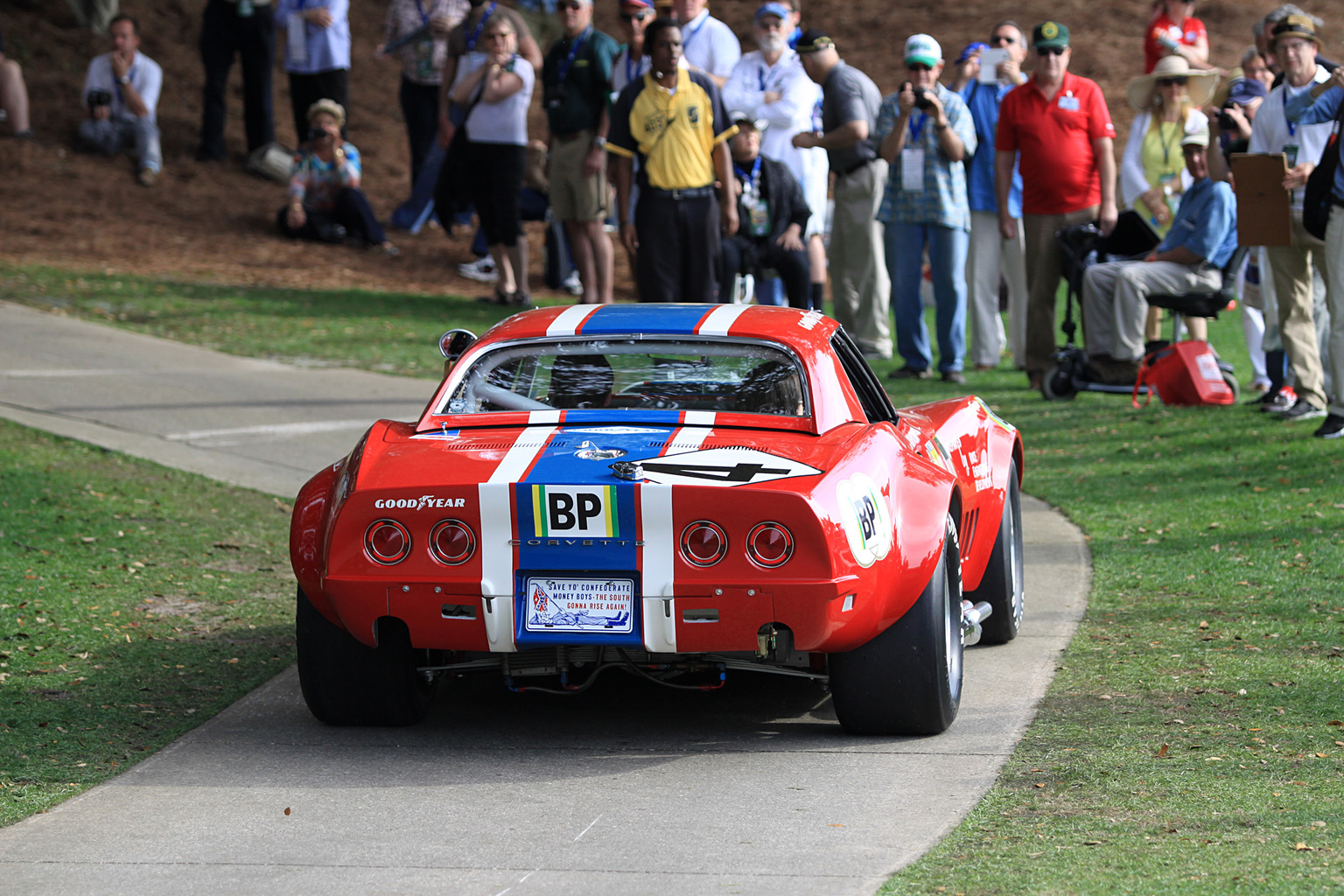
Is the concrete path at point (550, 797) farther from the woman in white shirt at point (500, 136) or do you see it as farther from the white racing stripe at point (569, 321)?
the woman in white shirt at point (500, 136)

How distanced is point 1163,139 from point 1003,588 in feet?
23.9

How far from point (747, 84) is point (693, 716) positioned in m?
9.92

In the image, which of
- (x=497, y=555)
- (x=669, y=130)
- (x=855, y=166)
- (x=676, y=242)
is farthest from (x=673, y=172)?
(x=497, y=555)

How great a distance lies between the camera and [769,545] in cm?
460

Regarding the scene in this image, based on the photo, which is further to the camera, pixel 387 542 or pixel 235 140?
pixel 235 140

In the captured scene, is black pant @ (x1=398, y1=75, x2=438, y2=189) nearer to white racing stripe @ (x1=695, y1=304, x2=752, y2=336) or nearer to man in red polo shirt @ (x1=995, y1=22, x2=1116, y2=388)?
man in red polo shirt @ (x1=995, y1=22, x2=1116, y2=388)

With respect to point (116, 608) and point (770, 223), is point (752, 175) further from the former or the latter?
point (116, 608)

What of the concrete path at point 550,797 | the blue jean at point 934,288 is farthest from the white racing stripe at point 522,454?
the blue jean at point 934,288

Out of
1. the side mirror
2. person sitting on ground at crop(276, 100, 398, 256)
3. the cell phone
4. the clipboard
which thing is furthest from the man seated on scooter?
person sitting on ground at crop(276, 100, 398, 256)

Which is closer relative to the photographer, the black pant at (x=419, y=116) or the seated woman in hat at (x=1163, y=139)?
the seated woman in hat at (x=1163, y=139)

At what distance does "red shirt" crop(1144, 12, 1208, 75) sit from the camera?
15086mm

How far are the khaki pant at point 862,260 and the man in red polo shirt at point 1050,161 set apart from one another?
116 centimetres

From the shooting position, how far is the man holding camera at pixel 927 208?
12656mm

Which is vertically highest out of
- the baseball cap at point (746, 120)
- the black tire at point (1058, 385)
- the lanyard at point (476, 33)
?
the lanyard at point (476, 33)
